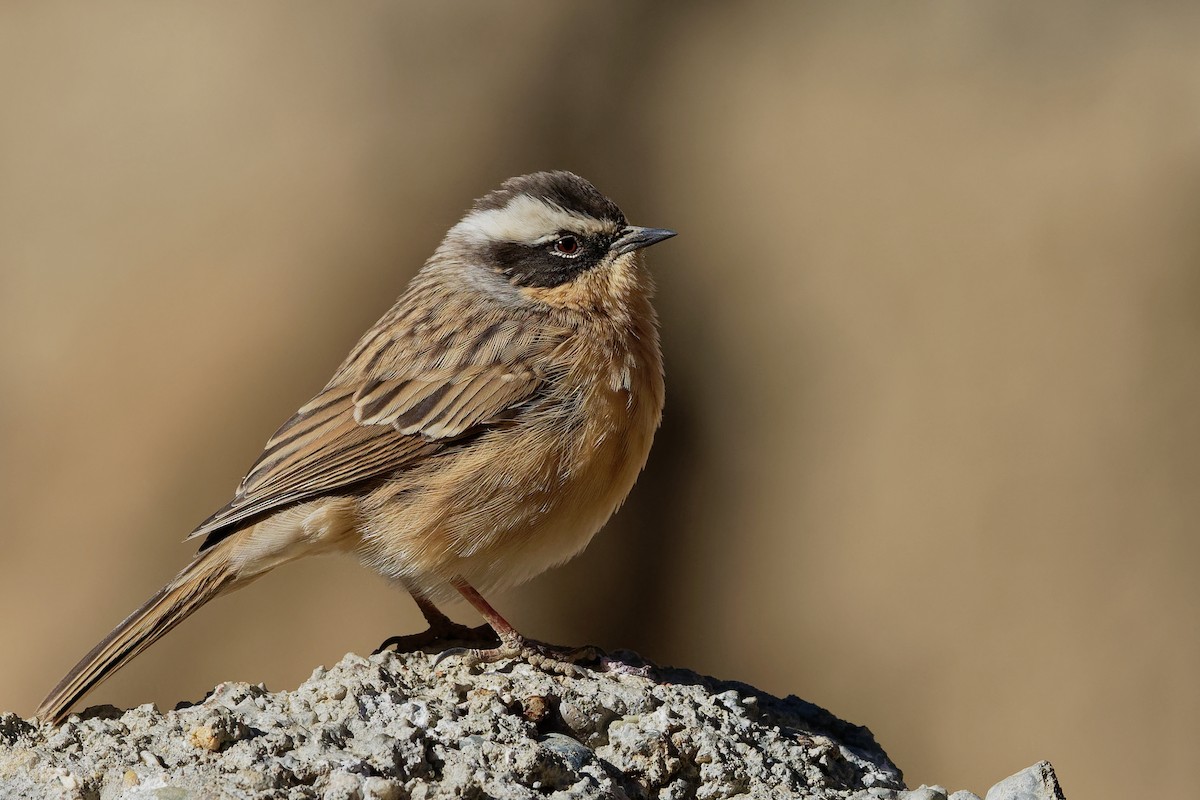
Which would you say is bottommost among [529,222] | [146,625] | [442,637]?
[442,637]

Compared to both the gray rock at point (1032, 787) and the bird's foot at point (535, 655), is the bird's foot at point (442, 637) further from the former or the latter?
the gray rock at point (1032, 787)

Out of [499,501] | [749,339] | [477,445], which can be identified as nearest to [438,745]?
[499,501]

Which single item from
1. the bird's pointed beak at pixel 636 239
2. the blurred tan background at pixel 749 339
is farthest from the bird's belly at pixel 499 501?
the blurred tan background at pixel 749 339

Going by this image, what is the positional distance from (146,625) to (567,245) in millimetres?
2472

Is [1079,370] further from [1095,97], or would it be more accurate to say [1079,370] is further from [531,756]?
[531,756]

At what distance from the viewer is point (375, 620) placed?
10.0m

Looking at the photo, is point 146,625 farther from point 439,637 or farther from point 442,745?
point 442,745

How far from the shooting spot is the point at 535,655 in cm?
523

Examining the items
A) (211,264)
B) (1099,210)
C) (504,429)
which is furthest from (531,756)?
(1099,210)

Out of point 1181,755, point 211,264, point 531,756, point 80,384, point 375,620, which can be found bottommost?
point 1181,755

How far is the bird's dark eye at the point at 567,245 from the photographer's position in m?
6.34

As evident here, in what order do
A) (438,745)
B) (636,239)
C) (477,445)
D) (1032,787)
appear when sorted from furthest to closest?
(636,239)
(477,445)
(1032,787)
(438,745)

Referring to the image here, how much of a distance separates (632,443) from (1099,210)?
6.04m

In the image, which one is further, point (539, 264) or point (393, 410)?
point (539, 264)
